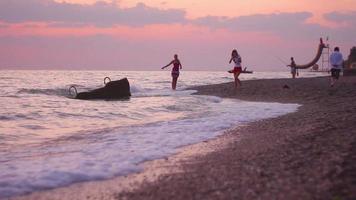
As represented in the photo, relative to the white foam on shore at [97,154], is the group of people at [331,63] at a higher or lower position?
higher

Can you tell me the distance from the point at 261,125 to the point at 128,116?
5.40m

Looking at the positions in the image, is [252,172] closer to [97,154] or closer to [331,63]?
Result: [97,154]

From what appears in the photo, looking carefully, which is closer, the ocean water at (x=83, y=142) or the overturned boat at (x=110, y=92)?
the ocean water at (x=83, y=142)

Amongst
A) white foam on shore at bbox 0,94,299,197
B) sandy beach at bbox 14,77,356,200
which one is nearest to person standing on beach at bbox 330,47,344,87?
white foam on shore at bbox 0,94,299,197

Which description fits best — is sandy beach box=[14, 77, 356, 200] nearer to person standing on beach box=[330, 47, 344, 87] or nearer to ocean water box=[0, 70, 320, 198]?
ocean water box=[0, 70, 320, 198]

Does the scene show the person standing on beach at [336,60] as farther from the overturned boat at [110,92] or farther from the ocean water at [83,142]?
the overturned boat at [110,92]

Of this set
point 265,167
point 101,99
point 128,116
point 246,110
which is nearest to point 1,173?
point 265,167

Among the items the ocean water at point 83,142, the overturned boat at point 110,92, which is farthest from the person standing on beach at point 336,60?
the overturned boat at point 110,92

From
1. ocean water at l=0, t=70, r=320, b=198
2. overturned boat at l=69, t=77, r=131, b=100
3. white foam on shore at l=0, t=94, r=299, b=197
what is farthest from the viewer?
overturned boat at l=69, t=77, r=131, b=100

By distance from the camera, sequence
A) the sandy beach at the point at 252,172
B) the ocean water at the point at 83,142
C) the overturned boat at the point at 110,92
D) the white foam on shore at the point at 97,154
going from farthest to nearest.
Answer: the overturned boat at the point at 110,92 → the ocean water at the point at 83,142 → the white foam on shore at the point at 97,154 → the sandy beach at the point at 252,172

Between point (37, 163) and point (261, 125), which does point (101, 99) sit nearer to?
point (261, 125)

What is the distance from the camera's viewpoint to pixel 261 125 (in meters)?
10.8

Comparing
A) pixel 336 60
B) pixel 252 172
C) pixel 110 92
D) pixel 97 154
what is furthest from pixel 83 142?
pixel 110 92

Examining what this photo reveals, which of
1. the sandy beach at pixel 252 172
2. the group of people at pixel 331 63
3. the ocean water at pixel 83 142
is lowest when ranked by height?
the ocean water at pixel 83 142
